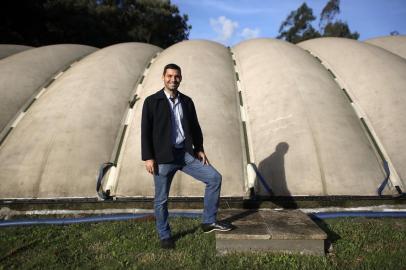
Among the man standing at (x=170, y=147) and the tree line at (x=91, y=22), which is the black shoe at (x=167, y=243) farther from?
the tree line at (x=91, y=22)

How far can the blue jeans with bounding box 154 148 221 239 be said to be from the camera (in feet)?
15.0

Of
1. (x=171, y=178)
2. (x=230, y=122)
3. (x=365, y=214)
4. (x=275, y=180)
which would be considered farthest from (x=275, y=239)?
(x=230, y=122)

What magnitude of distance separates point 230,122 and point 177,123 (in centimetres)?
372

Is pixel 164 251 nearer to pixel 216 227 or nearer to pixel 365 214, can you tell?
pixel 216 227

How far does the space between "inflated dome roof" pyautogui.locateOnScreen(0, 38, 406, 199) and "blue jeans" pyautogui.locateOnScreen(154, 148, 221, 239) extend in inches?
89.0

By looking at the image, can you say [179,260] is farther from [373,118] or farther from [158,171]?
[373,118]

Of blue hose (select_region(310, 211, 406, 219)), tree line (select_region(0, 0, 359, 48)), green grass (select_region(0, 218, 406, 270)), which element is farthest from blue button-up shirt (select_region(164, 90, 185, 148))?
tree line (select_region(0, 0, 359, 48))

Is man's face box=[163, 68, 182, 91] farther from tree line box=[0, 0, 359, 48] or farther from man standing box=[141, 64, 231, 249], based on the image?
tree line box=[0, 0, 359, 48]

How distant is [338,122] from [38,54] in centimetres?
1036

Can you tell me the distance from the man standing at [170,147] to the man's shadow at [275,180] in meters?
2.38

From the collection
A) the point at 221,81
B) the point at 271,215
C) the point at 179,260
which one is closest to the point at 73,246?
the point at 179,260

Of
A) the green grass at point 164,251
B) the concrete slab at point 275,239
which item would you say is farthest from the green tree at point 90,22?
the concrete slab at point 275,239

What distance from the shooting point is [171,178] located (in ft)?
15.4

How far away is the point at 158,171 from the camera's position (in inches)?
180
